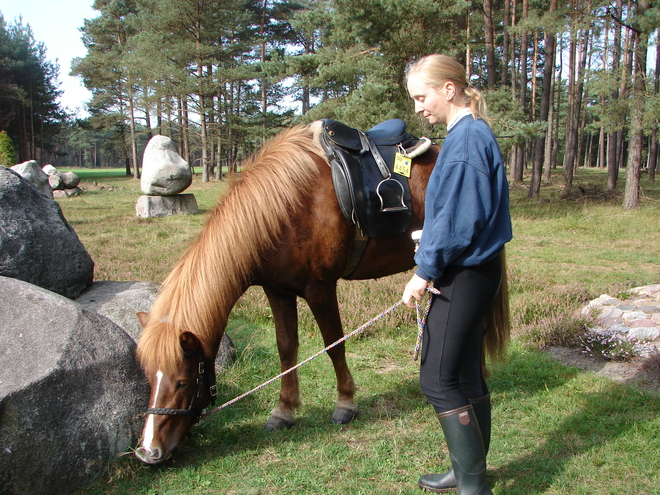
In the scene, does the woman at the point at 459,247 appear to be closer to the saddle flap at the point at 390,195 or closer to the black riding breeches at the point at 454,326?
the black riding breeches at the point at 454,326

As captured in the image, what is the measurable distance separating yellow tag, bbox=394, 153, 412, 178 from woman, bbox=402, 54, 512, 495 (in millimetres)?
958

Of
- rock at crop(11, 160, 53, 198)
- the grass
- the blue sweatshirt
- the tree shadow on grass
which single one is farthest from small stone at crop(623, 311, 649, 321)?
rock at crop(11, 160, 53, 198)

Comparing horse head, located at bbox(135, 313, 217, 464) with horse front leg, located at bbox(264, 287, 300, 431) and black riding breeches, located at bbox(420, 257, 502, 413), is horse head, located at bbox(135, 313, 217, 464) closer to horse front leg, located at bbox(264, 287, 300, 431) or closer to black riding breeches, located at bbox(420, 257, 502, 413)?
horse front leg, located at bbox(264, 287, 300, 431)

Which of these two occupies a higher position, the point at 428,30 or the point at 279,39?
the point at 279,39

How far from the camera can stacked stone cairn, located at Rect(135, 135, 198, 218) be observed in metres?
13.8

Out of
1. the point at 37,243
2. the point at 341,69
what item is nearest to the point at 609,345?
the point at 37,243

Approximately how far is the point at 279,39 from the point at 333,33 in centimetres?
2136

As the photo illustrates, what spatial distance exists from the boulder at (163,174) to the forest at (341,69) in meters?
3.87

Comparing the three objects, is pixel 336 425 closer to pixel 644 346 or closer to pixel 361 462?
pixel 361 462

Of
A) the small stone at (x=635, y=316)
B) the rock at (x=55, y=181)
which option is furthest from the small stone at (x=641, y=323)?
the rock at (x=55, y=181)

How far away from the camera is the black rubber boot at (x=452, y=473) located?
92.4 inches

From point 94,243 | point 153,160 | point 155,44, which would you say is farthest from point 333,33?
point 155,44

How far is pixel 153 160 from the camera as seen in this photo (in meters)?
14.0

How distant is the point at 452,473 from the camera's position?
247 centimetres
